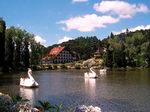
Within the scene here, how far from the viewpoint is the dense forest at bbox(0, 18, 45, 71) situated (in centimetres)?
11694

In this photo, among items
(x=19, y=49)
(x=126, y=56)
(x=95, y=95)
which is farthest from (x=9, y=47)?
(x=95, y=95)

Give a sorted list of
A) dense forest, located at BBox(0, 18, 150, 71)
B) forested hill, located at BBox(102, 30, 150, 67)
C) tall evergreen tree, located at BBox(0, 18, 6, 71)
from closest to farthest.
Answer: tall evergreen tree, located at BBox(0, 18, 6, 71)
dense forest, located at BBox(0, 18, 150, 71)
forested hill, located at BBox(102, 30, 150, 67)

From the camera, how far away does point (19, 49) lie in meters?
126

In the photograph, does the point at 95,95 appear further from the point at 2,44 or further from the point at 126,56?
the point at 126,56

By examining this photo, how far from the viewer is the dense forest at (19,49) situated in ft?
384

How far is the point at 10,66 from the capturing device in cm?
11481

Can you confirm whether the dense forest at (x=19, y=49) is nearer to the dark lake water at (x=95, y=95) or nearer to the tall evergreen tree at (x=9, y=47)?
the tall evergreen tree at (x=9, y=47)

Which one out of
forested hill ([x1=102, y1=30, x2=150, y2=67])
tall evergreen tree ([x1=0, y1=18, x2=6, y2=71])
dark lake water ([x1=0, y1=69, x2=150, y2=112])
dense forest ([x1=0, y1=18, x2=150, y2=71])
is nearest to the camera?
dark lake water ([x1=0, y1=69, x2=150, y2=112])

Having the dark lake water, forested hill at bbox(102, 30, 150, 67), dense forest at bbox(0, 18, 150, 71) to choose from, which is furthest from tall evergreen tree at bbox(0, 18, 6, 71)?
forested hill at bbox(102, 30, 150, 67)

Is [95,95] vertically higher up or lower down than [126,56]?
lower down

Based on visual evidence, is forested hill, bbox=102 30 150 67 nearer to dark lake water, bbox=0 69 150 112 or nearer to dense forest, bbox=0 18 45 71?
dense forest, bbox=0 18 45 71

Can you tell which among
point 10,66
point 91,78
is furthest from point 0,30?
point 91,78

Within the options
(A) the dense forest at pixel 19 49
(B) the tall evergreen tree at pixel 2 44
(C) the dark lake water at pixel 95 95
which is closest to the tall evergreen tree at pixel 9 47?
(A) the dense forest at pixel 19 49

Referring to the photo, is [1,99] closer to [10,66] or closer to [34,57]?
[10,66]
